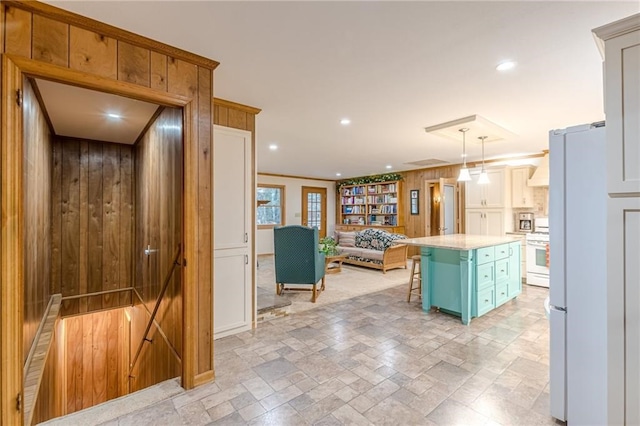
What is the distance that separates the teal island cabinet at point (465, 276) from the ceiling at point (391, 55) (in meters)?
1.59

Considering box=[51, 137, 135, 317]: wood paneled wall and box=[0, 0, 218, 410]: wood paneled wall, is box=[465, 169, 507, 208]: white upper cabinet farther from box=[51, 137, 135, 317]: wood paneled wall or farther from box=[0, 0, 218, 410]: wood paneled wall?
box=[51, 137, 135, 317]: wood paneled wall

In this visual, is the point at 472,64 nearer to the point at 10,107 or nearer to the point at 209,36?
the point at 209,36

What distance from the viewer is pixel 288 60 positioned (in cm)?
220

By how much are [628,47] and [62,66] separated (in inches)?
111

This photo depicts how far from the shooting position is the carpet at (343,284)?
4316 millimetres

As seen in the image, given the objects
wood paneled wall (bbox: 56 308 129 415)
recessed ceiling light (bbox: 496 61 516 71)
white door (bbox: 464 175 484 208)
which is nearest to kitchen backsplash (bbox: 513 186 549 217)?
white door (bbox: 464 175 484 208)

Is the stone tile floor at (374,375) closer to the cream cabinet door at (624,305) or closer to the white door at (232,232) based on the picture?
the white door at (232,232)

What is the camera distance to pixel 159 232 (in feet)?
9.96

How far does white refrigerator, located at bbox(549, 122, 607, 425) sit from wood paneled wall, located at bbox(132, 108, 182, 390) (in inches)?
100

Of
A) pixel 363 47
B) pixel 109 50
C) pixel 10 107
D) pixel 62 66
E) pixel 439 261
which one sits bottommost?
pixel 439 261

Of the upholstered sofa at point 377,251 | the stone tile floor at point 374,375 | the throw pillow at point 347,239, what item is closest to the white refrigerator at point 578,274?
the stone tile floor at point 374,375

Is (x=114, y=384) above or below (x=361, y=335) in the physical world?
below

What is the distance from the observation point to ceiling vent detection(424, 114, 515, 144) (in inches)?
140

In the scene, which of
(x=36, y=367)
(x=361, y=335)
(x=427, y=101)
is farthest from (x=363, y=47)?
(x=36, y=367)
